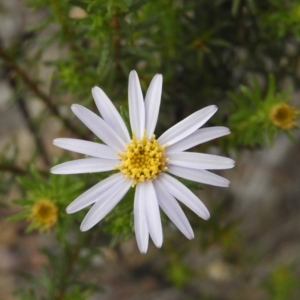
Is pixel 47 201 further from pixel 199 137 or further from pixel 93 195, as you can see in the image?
pixel 199 137

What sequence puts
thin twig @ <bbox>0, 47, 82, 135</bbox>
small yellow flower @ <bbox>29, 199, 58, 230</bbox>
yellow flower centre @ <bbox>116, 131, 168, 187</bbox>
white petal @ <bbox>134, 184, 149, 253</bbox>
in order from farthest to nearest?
thin twig @ <bbox>0, 47, 82, 135</bbox>, small yellow flower @ <bbox>29, 199, 58, 230</bbox>, yellow flower centre @ <bbox>116, 131, 168, 187</bbox>, white petal @ <bbox>134, 184, 149, 253</bbox>

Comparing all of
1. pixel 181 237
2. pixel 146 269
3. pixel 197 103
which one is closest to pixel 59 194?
pixel 197 103

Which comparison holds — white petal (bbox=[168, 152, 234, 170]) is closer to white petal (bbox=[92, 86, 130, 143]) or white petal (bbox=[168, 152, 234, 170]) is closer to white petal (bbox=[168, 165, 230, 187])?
white petal (bbox=[168, 165, 230, 187])

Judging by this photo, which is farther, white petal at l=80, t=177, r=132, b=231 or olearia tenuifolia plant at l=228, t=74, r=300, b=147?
olearia tenuifolia plant at l=228, t=74, r=300, b=147

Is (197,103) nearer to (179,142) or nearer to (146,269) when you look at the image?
(179,142)

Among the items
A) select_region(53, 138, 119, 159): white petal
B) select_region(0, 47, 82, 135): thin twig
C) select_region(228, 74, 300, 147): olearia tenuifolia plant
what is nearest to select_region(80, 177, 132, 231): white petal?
select_region(53, 138, 119, 159): white petal

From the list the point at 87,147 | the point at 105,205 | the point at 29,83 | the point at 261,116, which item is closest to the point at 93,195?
the point at 105,205
